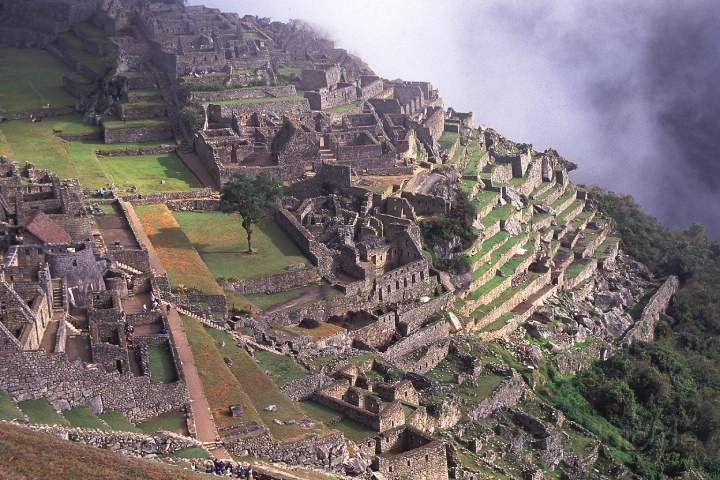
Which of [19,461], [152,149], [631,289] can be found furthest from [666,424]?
[19,461]

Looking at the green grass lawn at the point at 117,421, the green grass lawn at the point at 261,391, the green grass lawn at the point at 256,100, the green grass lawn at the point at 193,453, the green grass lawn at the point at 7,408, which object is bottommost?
the green grass lawn at the point at 261,391

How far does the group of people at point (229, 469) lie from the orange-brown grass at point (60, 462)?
2.76 m

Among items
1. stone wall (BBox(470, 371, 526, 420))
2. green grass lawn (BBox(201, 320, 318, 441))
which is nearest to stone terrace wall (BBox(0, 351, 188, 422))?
green grass lawn (BBox(201, 320, 318, 441))

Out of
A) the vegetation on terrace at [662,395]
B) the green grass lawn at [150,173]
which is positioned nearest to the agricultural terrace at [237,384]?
the vegetation on terrace at [662,395]

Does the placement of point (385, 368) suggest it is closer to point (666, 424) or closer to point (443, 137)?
point (666, 424)

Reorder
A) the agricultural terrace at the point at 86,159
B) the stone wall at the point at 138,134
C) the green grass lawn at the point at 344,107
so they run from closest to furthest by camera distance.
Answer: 1. the agricultural terrace at the point at 86,159
2. the stone wall at the point at 138,134
3. the green grass lawn at the point at 344,107

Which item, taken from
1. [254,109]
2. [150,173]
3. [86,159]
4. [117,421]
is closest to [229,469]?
[117,421]

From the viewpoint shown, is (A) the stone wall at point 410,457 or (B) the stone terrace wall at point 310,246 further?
(B) the stone terrace wall at point 310,246

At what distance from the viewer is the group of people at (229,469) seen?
100 feet

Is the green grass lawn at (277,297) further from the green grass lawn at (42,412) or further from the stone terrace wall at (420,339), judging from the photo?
the green grass lawn at (42,412)

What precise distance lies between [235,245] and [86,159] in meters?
15.7

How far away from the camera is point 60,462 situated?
25203 mm

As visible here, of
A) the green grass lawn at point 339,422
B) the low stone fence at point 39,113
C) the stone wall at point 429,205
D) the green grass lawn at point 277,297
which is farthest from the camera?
the low stone fence at point 39,113

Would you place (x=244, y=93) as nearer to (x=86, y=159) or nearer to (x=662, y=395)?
(x=86, y=159)
